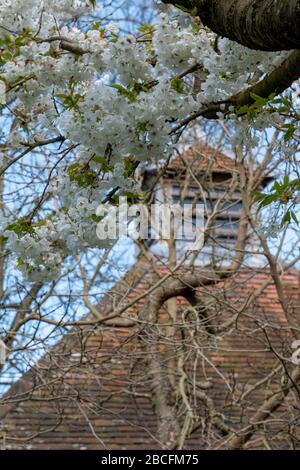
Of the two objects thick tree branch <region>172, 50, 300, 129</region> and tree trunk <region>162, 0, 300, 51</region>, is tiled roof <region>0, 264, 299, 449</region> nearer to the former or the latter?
thick tree branch <region>172, 50, 300, 129</region>

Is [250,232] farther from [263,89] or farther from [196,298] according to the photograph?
[263,89]

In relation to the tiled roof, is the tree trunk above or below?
below

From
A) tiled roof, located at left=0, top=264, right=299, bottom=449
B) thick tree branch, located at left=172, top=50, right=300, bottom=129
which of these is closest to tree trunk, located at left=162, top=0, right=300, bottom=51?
thick tree branch, located at left=172, top=50, right=300, bottom=129

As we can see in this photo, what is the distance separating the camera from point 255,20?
234cm

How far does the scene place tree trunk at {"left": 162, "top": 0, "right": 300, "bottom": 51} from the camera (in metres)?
2.14

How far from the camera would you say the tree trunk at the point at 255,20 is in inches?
84.3

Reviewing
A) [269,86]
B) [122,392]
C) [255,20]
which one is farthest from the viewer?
[122,392]

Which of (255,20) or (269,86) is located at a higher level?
(269,86)

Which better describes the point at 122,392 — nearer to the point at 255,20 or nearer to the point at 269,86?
the point at 269,86

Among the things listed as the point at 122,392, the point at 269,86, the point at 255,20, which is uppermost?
the point at 122,392

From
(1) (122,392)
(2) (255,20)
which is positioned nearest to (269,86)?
(2) (255,20)

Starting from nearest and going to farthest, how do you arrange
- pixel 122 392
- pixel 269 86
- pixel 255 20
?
pixel 255 20, pixel 269 86, pixel 122 392

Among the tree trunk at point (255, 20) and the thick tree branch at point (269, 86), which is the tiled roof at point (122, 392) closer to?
the thick tree branch at point (269, 86)
